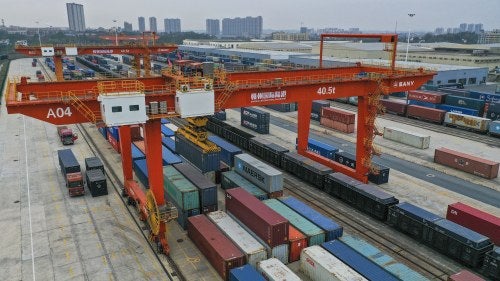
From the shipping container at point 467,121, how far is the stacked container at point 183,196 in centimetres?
5464

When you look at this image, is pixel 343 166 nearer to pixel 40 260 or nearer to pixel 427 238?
pixel 427 238

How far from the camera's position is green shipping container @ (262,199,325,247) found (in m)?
28.1

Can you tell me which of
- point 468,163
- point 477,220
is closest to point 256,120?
point 468,163

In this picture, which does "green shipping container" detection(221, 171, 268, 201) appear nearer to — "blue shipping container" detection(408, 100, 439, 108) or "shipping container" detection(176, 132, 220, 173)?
"shipping container" detection(176, 132, 220, 173)

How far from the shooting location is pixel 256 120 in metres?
65.1

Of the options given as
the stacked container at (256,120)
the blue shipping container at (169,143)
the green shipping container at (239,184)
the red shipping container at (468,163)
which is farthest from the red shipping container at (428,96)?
the blue shipping container at (169,143)

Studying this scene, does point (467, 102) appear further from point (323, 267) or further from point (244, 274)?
point (244, 274)

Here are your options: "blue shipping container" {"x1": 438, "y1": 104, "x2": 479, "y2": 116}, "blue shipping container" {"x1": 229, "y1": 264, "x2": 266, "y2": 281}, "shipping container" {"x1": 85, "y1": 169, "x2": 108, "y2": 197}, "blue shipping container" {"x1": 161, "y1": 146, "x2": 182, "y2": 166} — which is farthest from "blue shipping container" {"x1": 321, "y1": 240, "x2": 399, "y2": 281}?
"blue shipping container" {"x1": 438, "y1": 104, "x2": 479, "y2": 116}

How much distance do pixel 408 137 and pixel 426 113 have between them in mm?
17859

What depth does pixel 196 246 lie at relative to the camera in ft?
98.0

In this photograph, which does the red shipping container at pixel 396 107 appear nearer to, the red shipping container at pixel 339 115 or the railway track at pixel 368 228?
the red shipping container at pixel 339 115

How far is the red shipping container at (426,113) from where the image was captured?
2713 inches

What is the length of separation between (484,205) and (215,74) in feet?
100

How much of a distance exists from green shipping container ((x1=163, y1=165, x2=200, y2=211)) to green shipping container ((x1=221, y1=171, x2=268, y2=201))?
5.62 m
